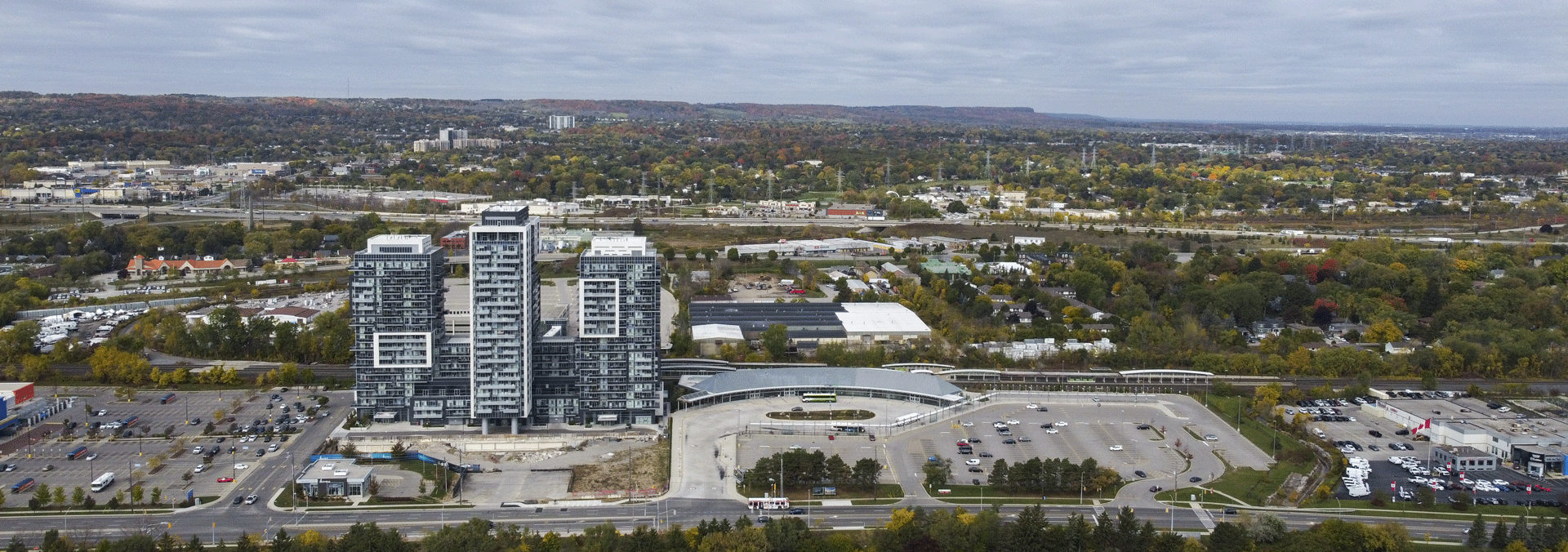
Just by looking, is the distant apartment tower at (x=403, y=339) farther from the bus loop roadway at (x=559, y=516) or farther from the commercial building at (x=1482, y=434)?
the commercial building at (x=1482, y=434)

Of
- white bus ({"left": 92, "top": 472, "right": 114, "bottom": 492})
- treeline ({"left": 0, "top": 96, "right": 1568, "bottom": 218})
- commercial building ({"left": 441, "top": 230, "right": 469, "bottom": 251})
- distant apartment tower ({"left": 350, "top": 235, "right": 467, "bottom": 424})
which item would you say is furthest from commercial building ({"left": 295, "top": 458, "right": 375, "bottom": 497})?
treeline ({"left": 0, "top": 96, "right": 1568, "bottom": 218})

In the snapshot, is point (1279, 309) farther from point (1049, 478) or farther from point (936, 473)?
point (936, 473)

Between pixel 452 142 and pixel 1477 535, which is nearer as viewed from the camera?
pixel 1477 535

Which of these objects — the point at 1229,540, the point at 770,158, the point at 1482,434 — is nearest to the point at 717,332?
the point at 1229,540

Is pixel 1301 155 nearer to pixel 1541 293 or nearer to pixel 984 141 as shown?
A: pixel 984 141

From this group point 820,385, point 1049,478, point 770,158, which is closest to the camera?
point 1049,478

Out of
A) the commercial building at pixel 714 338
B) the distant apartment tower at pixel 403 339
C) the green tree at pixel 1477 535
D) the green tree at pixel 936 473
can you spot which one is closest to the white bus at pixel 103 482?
the distant apartment tower at pixel 403 339

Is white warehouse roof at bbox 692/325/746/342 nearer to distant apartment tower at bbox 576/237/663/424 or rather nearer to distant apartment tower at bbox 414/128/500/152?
distant apartment tower at bbox 576/237/663/424
